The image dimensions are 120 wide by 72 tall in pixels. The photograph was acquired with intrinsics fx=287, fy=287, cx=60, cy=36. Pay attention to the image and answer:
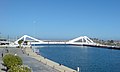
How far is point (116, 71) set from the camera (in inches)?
1758

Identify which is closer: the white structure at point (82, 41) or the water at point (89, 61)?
the water at point (89, 61)

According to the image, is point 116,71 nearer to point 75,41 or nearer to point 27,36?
point 27,36

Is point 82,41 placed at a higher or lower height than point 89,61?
higher

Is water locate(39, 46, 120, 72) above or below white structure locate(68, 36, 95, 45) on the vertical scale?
below

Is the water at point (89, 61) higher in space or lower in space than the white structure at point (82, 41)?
lower

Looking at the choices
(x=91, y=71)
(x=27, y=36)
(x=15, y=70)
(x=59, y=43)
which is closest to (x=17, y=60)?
(x=15, y=70)

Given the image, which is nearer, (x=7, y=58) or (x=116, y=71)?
(x=7, y=58)

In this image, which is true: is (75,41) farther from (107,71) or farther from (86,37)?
(107,71)

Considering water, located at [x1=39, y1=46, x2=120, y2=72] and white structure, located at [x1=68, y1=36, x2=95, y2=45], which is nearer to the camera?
water, located at [x1=39, y1=46, x2=120, y2=72]

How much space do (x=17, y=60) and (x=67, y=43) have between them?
157410mm

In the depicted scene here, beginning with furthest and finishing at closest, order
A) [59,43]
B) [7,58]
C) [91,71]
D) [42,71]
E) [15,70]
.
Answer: [59,43], [91,71], [42,71], [7,58], [15,70]

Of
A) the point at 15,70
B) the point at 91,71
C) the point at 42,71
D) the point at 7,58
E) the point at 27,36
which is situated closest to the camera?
the point at 15,70

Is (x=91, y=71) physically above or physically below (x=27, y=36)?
below

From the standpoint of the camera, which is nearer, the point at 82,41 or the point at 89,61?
the point at 89,61
